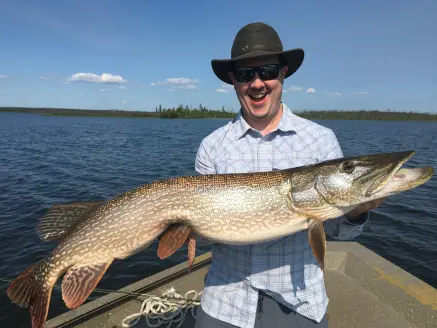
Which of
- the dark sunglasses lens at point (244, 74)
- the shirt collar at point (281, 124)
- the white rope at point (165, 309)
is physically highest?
the dark sunglasses lens at point (244, 74)

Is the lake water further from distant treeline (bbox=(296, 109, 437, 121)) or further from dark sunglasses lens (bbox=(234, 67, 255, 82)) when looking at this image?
distant treeline (bbox=(296, 109, 437, 121))

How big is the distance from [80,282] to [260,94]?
1955 mm

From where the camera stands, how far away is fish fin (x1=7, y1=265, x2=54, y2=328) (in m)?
2.18

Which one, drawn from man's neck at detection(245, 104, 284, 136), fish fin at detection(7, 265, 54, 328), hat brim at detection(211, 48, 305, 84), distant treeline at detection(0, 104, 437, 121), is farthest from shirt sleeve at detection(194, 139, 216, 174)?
distant treeline at detection(0, 104, 437, 121)

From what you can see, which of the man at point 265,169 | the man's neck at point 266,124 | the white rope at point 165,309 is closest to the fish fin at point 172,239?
the man at point 265,169

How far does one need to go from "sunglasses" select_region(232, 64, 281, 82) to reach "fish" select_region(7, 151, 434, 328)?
0.74m

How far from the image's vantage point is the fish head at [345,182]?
208cm

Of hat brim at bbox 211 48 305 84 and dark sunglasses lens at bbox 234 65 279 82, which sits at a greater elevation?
hat brim at bbox 211 48 305 84

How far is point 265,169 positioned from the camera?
7.82ft

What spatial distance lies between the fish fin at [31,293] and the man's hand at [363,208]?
2.29 meters

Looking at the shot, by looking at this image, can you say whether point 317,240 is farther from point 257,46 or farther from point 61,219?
point 61,219

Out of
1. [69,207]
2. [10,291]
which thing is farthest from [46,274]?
[69,207]

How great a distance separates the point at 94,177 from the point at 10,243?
656 cm

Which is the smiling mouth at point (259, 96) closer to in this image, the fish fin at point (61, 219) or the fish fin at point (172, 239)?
the fish fin at point (172, 239)
